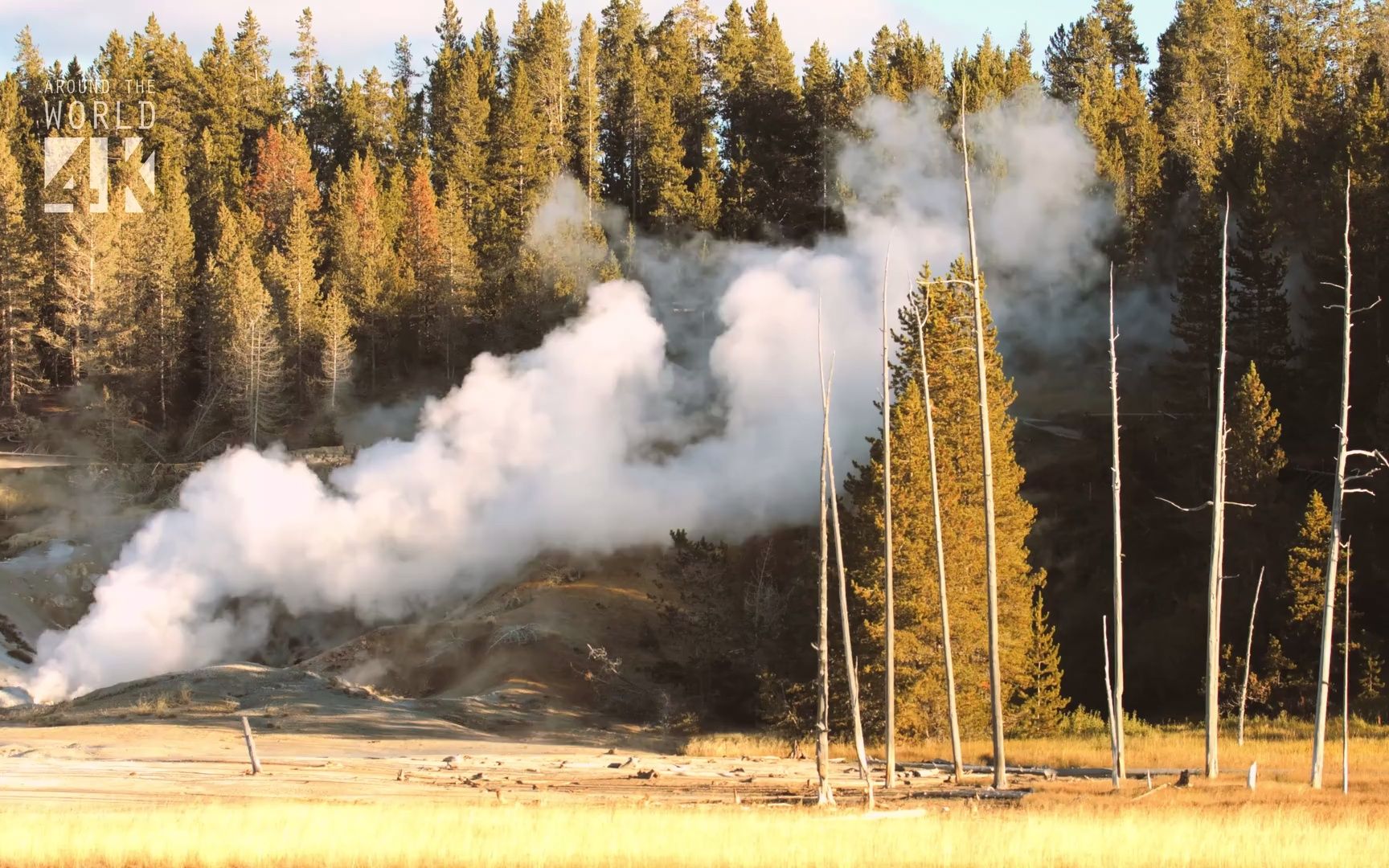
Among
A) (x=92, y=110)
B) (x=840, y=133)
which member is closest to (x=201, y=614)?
(x=840, y=133)

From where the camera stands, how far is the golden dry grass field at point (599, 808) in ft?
69.5

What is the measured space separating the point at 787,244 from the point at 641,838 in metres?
74.1

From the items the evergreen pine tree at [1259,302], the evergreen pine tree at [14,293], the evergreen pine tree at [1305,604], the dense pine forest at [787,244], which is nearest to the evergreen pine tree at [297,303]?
the dense pine forest at [787,244]

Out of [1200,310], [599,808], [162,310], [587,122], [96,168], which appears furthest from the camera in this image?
[587,122]

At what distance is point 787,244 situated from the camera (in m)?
93.9

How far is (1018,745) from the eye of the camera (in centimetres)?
4294

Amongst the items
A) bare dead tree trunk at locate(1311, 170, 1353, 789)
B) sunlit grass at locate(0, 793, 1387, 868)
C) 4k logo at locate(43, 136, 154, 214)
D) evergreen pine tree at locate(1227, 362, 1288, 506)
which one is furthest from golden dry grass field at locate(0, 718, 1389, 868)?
4k logo at locate(43, 136, 154, 214)

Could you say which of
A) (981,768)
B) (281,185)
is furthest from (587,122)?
(981,768)

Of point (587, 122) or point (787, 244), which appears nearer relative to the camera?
point (787, 244)

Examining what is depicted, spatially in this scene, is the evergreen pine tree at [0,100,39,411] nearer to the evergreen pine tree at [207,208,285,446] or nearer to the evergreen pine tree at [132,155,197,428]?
the evergreen pine tree at [132,155,197,428]

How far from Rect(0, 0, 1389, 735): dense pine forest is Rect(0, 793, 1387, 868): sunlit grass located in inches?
604

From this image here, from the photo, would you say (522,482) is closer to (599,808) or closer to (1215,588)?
(1215,588)

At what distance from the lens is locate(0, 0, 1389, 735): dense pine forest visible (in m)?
48.0

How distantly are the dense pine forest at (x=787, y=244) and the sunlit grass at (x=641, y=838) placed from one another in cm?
1534
